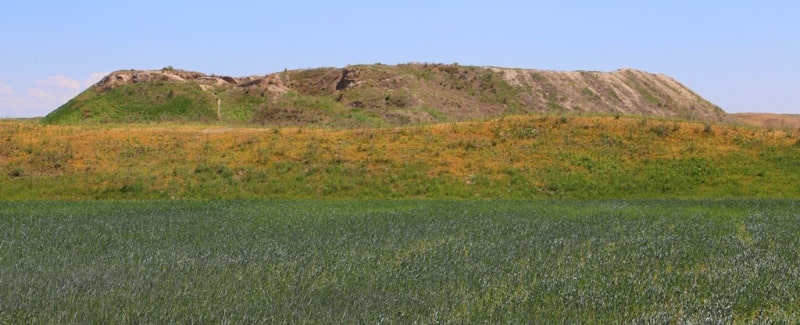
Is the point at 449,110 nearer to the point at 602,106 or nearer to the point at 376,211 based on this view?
the point at 602,106

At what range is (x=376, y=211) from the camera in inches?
1128

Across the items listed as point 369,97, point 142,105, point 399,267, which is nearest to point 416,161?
point 399,267

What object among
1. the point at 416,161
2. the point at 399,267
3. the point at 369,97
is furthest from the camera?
the point at 369,97

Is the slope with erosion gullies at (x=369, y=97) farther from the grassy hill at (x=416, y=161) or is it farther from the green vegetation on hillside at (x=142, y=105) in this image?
the grassy hill at (x=416, y=161)

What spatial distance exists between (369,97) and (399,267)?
2337 inches

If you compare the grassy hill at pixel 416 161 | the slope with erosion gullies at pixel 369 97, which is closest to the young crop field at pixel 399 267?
the grassy hill at pixel 416 161

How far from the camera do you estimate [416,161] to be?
45.2m

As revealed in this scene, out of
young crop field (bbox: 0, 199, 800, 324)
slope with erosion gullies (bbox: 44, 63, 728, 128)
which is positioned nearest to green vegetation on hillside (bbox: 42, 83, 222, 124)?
slope with erosion gullies (bbox: 44, 63, 728, 128)

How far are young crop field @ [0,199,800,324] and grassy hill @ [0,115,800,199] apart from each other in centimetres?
1336

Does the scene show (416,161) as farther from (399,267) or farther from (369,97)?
(369,97)

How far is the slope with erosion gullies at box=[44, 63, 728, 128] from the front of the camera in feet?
231

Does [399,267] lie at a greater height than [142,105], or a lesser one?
lesser

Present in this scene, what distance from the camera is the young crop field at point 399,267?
37.3 ft

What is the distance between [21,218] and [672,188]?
1245 inches
